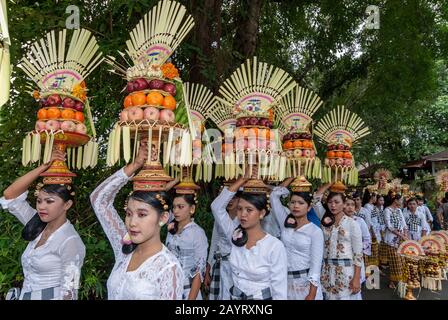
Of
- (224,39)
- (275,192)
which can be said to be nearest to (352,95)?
(224,39)

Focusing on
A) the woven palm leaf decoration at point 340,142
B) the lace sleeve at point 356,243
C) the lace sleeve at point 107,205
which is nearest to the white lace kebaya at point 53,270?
the lace sleeve at point 107,205

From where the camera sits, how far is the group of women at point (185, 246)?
1.81 meters

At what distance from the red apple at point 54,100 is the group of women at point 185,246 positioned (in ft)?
1.00

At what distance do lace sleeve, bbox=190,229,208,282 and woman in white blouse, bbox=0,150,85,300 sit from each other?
0.82 metres

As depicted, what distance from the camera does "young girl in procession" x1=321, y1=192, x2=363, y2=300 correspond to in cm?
349

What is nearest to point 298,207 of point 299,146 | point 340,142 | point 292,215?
point 292,215

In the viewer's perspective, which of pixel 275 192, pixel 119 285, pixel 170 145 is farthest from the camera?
pixel 275 192

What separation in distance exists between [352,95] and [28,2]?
6.34 meters

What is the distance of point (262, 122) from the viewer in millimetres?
2793

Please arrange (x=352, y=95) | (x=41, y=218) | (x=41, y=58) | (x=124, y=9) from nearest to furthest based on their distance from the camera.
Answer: (x=41, y=218) → (x=41, y=58) → (x=124, y=9) → (x=352, y=95)

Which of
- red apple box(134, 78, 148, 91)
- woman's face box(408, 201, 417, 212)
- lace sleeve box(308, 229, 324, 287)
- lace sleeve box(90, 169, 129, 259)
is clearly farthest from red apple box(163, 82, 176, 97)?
woman's face box(408, 201, 417, 212)

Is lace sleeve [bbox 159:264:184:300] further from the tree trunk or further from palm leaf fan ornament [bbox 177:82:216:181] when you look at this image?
the tree trunk

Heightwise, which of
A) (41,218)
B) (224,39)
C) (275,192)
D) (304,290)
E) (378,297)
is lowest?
(378,297)

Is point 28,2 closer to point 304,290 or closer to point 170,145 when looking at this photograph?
point 170,145
